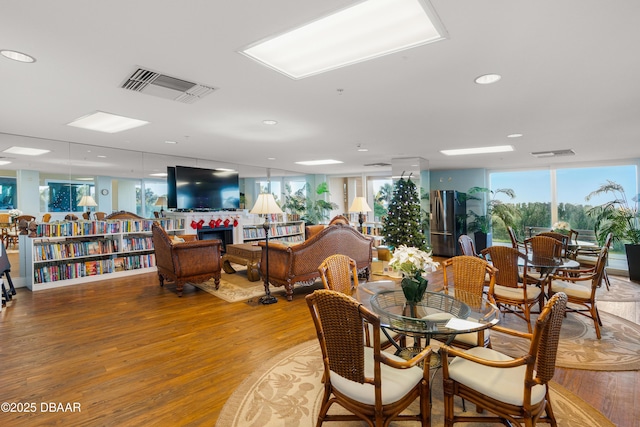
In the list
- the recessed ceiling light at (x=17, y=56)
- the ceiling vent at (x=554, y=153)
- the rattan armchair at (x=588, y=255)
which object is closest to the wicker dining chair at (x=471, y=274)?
the recessed ceiling light at (x=17, y=56)

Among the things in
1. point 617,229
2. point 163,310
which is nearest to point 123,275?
point 163,310

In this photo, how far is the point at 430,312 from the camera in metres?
2.33

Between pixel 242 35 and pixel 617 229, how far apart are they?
7.71 meters

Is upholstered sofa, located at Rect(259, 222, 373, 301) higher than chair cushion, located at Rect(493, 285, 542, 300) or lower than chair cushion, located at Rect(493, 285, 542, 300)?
higher

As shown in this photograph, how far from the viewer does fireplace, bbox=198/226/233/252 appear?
757 centimetres

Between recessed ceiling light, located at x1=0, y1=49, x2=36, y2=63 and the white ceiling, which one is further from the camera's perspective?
recessed ceiling light, located at x1=0, y1=49, x2=36, y2=63

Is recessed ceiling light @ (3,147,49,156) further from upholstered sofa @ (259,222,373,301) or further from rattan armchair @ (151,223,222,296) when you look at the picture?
upholstered sofa @ (259,222,373,301)

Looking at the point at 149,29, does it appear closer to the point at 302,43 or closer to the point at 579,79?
the point at 302,43

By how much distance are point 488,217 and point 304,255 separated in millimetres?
6440

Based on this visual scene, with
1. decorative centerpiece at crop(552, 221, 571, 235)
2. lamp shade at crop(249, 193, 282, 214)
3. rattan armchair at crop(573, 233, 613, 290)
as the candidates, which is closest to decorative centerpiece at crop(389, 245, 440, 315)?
lamp shade at crop(249, 193, 282, 214)

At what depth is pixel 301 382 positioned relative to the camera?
253cm

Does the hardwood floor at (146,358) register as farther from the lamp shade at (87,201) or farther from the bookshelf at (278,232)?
the bookshelf at (278,232)

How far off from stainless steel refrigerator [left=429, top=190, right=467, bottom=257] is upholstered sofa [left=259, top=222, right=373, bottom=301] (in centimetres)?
422

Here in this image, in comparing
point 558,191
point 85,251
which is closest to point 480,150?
point 558,191
